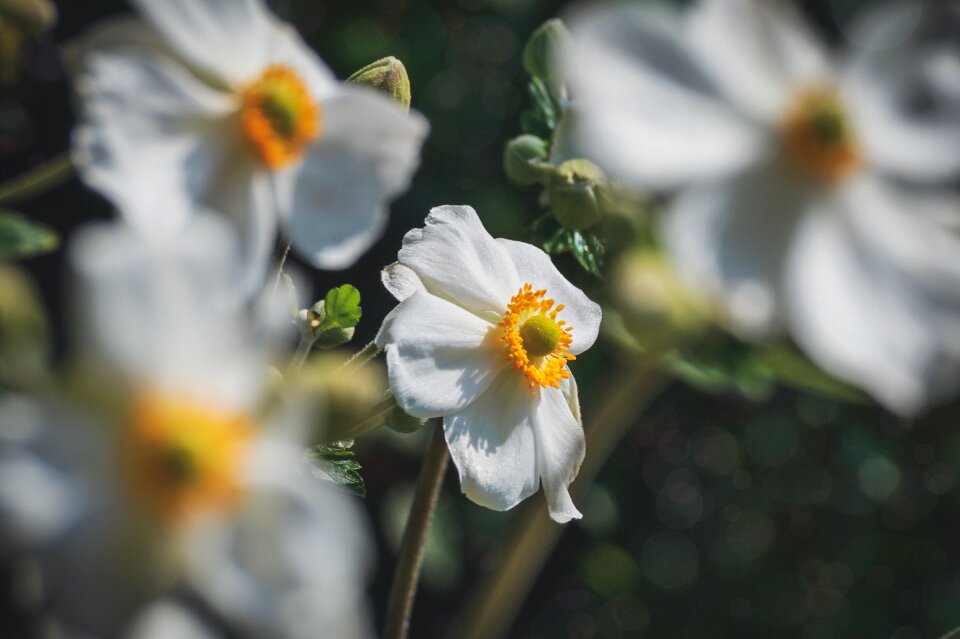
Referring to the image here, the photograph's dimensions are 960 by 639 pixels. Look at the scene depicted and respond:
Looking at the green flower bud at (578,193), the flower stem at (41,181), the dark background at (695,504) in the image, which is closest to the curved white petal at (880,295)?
the green flower bud at (578,193)

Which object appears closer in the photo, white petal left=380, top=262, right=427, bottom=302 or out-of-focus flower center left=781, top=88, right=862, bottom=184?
out-of-focus flower center left=781, top=88, right=862, bottom=184

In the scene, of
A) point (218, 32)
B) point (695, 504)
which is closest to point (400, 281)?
point (218, 32)

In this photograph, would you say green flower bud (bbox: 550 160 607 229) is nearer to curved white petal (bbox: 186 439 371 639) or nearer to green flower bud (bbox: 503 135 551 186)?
green flower bud (bbox: 503 135 551 186)

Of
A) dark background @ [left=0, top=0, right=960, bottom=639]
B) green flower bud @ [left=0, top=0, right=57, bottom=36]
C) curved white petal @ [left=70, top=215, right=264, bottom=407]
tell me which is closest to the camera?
curved white petal @ [left=70, top=215, right=264, bottom=407]

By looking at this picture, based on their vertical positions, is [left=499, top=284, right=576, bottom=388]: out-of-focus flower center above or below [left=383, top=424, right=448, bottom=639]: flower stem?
above

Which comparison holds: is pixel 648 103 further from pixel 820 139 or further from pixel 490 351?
pixel 490 351

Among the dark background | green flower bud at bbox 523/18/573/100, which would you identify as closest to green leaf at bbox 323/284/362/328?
green flower bud at bbox 523/18/573/100

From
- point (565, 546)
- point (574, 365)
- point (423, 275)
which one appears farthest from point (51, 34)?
point (565, 546)

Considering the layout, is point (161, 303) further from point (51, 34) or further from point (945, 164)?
point (51, 34)
